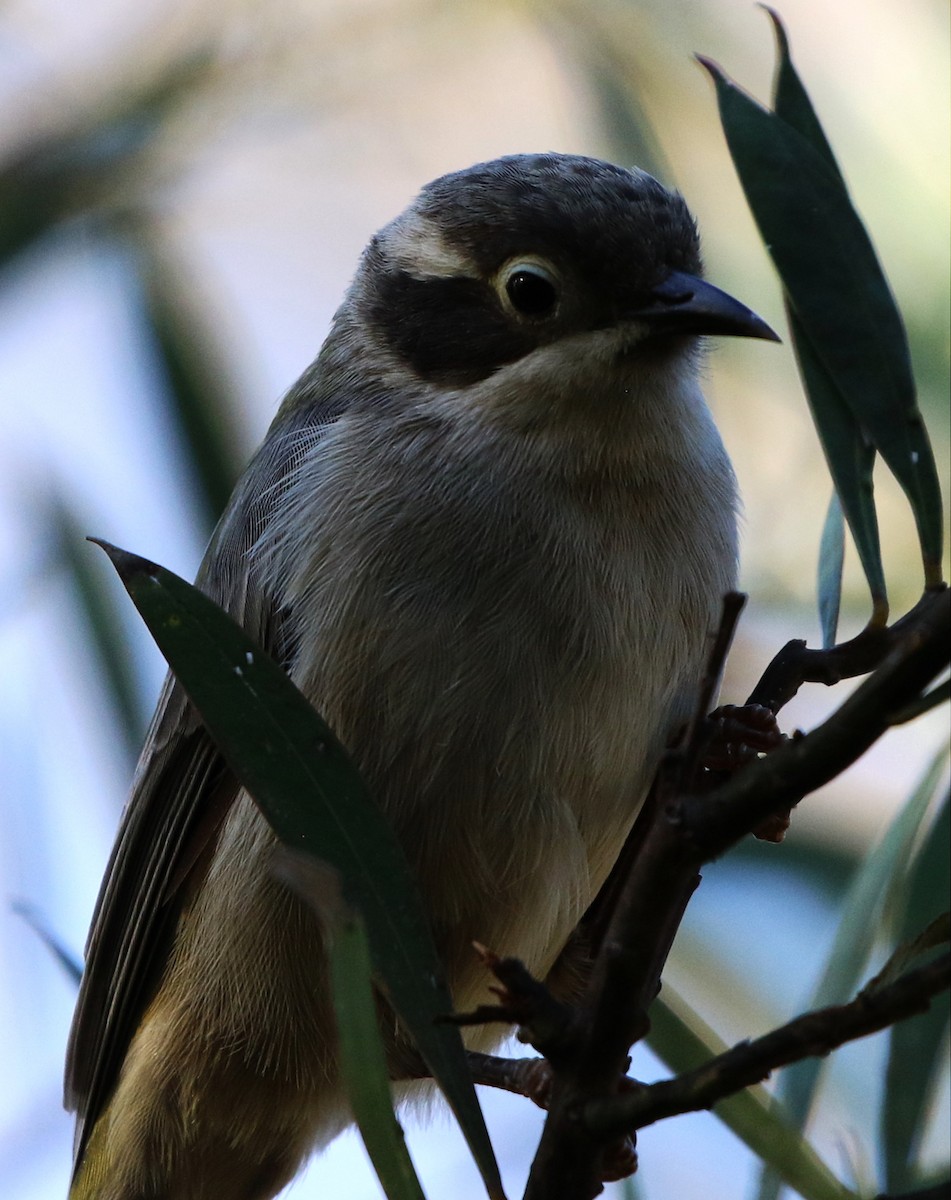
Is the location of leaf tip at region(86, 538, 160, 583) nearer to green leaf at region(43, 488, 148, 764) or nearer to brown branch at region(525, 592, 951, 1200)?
brown branch at region(525, 592, 951, 1200)

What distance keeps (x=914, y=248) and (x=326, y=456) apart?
72.0 inches

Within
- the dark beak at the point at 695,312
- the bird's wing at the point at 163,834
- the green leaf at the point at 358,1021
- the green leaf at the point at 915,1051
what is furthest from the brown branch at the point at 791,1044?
the bird's wing at the point at 163,834

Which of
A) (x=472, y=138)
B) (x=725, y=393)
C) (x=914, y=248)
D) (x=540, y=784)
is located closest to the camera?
(x=540, y=784)

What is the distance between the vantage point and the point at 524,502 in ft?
9.44

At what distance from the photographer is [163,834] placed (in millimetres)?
3260

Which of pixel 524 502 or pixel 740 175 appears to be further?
pixel 524 502

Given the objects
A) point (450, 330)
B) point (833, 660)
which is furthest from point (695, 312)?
point (833, 660)

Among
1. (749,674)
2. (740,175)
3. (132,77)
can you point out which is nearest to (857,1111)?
(749,674)

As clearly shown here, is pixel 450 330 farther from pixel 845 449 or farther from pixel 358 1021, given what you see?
pixel 358 1021

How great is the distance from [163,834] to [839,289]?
6.72 ft

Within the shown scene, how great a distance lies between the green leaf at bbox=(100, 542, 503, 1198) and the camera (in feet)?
5.79

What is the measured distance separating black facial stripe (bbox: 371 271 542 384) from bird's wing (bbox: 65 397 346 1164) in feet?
0.78

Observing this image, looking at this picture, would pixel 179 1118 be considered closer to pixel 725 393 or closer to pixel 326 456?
pixel 326 456

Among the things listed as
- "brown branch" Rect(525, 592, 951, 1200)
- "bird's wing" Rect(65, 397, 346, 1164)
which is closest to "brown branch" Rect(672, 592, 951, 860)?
"brown branch" Rect(525, 592, 951, 1200)
